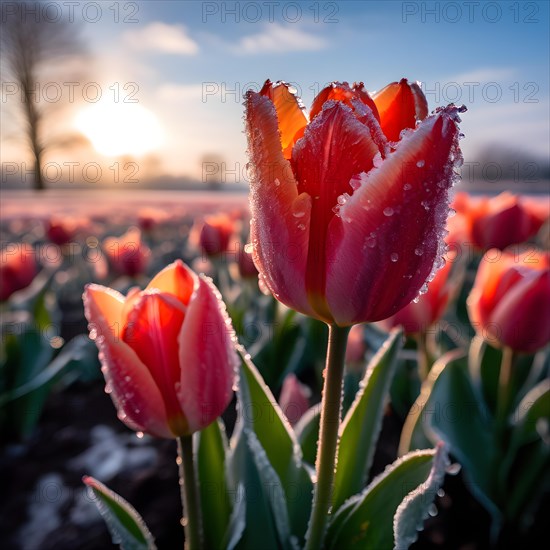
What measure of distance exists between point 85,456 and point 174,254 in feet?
12.3

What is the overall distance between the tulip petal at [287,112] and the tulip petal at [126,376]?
0.28 m

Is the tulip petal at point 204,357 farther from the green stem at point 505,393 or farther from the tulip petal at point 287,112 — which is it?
the green stem at point 505,393

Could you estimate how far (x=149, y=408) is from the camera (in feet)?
1.98

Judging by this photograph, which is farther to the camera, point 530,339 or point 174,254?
point 174,254

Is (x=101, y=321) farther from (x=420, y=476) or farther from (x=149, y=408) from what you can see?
(x=420, y=476)

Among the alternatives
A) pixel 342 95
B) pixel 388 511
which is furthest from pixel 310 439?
pixel 342 95

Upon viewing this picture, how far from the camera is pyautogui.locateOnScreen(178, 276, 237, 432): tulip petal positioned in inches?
23.4

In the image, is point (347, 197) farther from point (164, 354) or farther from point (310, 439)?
point (310, 439)

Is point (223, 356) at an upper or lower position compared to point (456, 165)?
lower

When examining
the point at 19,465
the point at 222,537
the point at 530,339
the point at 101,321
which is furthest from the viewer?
the point at 19,465

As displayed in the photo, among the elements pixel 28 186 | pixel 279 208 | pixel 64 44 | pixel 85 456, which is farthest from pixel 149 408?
pixel 28 186

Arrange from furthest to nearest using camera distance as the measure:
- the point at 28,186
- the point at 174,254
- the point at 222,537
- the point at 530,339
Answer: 1. the point at 28,186
2. the point at 174,254
3. the point at 530,339
4. the point at 222,537

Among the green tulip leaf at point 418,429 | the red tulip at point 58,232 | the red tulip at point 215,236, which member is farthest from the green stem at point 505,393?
the red tulip at point 58,232

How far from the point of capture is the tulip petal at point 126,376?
593 mm
